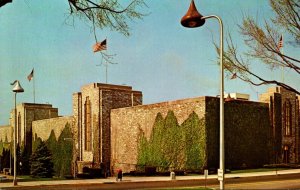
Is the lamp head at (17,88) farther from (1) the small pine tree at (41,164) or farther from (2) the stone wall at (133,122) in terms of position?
(1) the small pine tree at (41,164)

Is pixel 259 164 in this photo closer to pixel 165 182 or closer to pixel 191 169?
pixel 191 169

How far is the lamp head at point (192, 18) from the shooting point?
591 inches

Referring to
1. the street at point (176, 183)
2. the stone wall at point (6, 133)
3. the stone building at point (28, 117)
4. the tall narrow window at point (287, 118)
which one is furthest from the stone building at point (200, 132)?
the stone wall at point (6, 133)

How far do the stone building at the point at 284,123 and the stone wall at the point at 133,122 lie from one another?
35.6 feet

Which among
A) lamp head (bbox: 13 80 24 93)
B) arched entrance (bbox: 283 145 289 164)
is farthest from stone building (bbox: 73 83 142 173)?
lamp head (bbox: 13 80 24 93)

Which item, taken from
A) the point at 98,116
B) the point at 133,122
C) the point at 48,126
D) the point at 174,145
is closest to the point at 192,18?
the point at 174,145

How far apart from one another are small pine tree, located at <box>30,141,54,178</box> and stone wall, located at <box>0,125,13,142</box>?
31.4 meters

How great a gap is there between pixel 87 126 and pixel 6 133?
4058 cm

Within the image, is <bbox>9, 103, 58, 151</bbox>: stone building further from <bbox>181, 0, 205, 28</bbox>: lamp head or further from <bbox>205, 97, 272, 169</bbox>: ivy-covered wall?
<bbox>181, 0, 205, 28</bbox>: lamp head

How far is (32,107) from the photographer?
76.3 meters

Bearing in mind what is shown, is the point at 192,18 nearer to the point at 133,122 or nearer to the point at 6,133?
the point at 133,122

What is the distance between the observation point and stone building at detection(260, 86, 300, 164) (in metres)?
49.1

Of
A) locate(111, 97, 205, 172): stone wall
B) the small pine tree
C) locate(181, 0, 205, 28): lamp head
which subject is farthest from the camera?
the small pine tree

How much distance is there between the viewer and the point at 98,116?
53562 mm
